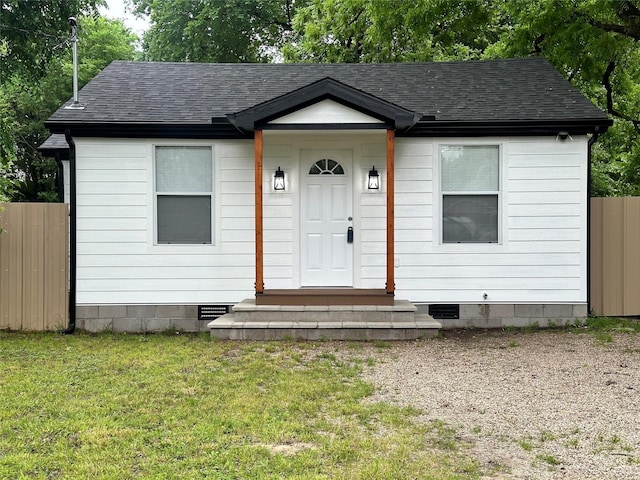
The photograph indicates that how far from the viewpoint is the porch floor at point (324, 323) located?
6.39 meters

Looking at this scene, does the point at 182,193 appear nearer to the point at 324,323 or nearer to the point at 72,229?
the point at 72,229

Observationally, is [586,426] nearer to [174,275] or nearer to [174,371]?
[174,371]

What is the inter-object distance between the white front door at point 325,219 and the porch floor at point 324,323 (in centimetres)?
89

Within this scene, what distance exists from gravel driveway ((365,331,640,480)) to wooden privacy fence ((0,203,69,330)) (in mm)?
4535

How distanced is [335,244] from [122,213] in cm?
306

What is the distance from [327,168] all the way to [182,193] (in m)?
2.12

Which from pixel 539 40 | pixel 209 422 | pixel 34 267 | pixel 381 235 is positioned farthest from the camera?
pixel 539 40

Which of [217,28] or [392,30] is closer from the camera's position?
[392,30]

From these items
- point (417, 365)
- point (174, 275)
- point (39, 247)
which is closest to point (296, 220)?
point (174, 275)

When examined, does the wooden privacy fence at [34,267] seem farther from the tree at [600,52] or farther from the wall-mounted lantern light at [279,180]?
the tree at [600,52]

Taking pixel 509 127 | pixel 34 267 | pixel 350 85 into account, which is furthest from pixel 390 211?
pixel 34 267

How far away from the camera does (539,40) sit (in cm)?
1138

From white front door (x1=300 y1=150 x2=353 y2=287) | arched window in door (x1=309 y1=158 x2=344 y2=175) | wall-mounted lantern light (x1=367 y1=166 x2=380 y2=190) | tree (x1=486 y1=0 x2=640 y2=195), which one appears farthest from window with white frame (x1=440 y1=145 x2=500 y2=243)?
tree (x1=486 y1=0 x2=640 y2=195)

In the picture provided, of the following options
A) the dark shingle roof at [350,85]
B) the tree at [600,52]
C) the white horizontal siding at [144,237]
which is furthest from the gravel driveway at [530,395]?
the tree at [600,52]
